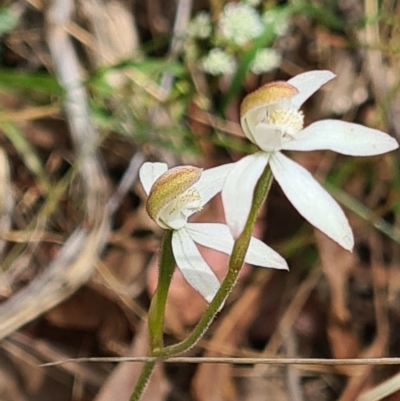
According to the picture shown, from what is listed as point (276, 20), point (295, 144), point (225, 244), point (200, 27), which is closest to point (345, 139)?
point (295, 144)

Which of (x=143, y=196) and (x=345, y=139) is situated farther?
(x=143, y=196)

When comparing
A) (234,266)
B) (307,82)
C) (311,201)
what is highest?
(307,82)

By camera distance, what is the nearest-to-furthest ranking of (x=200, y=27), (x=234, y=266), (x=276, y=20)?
(x=234, y=266) < (x=276, y=20) < (x=200, y=27)

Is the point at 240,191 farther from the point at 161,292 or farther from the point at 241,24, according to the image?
the point at 241,24

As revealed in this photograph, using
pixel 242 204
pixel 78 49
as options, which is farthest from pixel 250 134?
pixel 78 49

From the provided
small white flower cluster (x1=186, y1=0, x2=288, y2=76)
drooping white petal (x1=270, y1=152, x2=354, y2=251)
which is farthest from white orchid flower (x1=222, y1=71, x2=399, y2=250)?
small white flower cluster (x1=186, y1=0, x2=288, y2=76)

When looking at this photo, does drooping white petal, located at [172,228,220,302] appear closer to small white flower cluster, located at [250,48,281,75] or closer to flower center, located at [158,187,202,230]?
flower center, located at [158,187,202,230]

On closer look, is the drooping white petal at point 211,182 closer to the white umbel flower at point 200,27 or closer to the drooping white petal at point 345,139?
the drooping white petal at point 345,139
